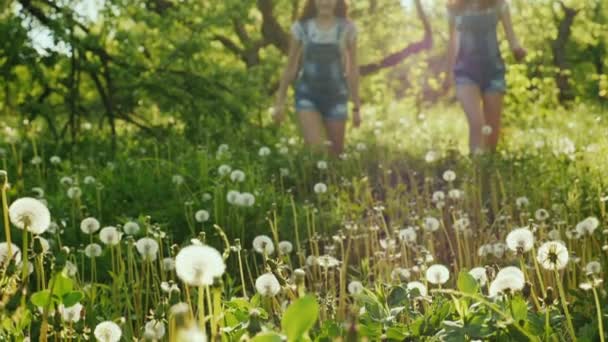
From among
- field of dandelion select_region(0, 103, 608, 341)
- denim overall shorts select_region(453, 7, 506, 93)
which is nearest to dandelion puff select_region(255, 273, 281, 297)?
field of dandelion select_region(0, 103, 608, 341)

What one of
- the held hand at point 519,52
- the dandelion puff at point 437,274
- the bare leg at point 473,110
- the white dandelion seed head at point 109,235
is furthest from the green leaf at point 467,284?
the held hand at point 519,52

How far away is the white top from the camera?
7.59 metres

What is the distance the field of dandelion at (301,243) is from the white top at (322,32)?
96 centimetres

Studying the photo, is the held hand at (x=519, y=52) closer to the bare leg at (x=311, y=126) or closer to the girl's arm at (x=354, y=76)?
the girl's arm at (x=354, y=76)

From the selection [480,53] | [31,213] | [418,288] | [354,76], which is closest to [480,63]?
[480,53]

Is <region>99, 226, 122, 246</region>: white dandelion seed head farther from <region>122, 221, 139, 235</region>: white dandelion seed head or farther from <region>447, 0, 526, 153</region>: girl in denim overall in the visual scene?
<region>447, 0, 526, 153</region>: girl in denim overall

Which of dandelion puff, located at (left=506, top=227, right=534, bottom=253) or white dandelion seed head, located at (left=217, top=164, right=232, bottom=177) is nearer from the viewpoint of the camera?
dandelion puff, located at (left=506, top=227, right=534, bottom=253)

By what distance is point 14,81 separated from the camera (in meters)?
7.24

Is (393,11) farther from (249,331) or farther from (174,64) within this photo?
(249,331)

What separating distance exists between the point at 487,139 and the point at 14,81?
3.83 m

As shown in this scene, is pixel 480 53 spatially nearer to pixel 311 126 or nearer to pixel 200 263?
pixel 311 126

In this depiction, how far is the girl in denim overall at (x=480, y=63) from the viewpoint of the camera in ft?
23.7

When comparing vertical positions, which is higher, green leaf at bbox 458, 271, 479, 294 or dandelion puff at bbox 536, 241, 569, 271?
dandelion puff at bbox 536, 241, 569, 271

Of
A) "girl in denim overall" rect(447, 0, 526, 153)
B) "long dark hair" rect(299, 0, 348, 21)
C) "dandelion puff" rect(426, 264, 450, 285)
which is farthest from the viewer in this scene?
"long dark hair" rect(299, 0, 348, 21)
